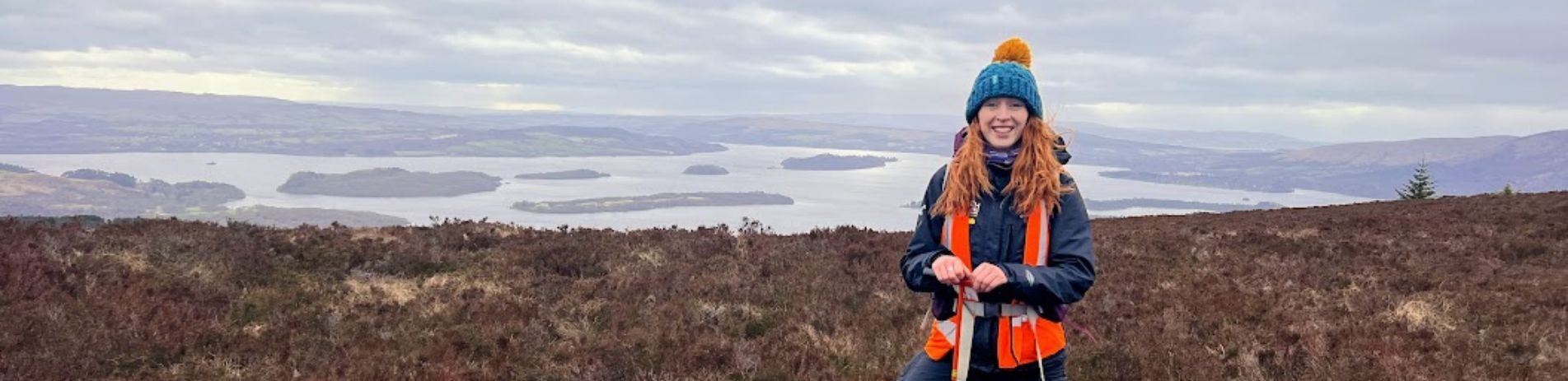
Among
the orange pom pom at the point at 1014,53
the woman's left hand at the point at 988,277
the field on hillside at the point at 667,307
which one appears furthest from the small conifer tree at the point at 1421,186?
the woman's left hand at the point at 988,277

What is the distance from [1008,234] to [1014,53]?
0.77 metres

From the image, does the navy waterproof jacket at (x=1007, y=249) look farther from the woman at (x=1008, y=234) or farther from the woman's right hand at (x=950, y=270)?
the woman's right hand at (x=950, y=270)

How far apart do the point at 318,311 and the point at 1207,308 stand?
8927mm

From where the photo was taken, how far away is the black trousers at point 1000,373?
340 centimetres

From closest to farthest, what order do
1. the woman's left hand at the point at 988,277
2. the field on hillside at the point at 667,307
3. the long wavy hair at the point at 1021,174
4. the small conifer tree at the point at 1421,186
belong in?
the woman's left hand at the point at 988,277 < the long wavy hair at the point at 1021,174 < the field on hillside at the point at 667,307 < the small conifer tree at the point at 1421,186

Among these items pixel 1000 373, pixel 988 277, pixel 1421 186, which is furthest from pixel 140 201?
pixel 988 277

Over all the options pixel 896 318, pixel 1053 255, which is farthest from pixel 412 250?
pixel 1053 255

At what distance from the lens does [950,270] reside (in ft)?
10.1

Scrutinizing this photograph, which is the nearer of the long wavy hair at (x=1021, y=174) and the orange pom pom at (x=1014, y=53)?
the long wavy hair at (x=1021, y=174)

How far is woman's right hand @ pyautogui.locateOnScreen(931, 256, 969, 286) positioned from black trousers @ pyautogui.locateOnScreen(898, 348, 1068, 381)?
0.48 meters

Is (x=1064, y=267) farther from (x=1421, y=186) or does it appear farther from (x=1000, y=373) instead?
(x=1421, y=186)

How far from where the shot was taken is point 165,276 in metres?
10.0

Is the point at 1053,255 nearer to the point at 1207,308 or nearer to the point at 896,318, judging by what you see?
the point at 896,318

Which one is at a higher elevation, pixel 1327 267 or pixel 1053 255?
pixel 1053 255
